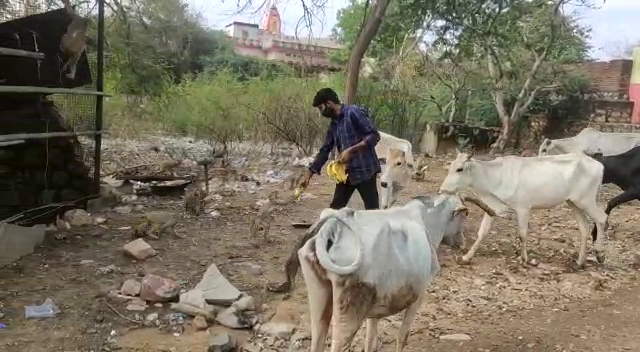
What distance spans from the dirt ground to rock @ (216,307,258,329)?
0.09 m

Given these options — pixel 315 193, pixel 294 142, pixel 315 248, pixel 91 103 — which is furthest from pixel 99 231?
pixel 294 142

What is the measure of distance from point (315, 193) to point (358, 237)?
681 cm

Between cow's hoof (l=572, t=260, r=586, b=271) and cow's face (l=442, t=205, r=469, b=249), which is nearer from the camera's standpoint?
cow's face (l=442, t=205, r=469, b=249)

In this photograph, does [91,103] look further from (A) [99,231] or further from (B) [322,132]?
(B) [322,132]

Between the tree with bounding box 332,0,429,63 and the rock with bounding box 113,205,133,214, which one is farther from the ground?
the tree with bounding box 332,0,429,63

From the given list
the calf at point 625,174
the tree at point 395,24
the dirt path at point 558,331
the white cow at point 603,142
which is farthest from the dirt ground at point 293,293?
the tree at point 395,24

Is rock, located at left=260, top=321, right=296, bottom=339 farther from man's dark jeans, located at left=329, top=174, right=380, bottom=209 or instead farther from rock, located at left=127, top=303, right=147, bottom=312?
man's dark jeans, located at left=329, top=174, right=380, bottom=209

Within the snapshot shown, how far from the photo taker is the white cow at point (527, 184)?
20.2ft

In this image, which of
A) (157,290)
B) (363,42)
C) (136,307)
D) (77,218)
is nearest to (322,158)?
(157,290)

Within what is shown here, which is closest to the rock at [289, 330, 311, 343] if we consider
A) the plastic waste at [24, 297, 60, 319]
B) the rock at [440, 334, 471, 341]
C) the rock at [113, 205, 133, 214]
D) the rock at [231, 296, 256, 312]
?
the rock at [231, 296, 256, 312]

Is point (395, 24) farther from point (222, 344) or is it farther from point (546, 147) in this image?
point (222, 344)

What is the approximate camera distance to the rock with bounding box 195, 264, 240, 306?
467 centimetres

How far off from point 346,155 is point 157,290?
1.79m

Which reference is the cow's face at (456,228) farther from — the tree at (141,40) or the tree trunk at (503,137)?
the tree trunk at (503,137)
